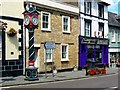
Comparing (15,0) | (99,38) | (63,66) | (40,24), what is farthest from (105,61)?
(15,0)

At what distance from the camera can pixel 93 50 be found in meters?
34.1

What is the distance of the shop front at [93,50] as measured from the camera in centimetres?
3179

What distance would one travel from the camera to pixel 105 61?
37.4 m

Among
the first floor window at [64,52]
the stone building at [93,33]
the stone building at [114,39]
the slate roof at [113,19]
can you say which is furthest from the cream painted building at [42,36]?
the slate roof at [113,19]

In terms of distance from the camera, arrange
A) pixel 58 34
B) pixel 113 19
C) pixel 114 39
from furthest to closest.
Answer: pixel 113 19
pixel 114 39
pixel 58 34

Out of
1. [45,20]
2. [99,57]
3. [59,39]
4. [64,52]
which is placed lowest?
[99,57]

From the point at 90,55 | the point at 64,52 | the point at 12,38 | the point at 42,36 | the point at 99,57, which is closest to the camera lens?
the point at 12,38

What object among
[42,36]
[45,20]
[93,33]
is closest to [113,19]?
[93,33]

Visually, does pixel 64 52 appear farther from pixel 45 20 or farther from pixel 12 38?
pixel 12 38

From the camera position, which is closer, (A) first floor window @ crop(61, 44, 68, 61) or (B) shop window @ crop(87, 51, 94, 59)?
(A) first floor window @ crop(61, 44, 68, 61)

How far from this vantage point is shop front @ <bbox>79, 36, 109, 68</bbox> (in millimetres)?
31786

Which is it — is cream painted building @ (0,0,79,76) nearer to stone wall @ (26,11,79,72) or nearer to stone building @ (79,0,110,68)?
stone wall @ (26,11,79,72)

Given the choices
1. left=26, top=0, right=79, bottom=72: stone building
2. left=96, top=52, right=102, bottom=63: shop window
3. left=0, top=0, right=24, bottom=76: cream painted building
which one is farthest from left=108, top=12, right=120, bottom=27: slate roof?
left=0, top=0, right=24, bottom=76: cream painted building

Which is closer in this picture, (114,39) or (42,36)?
(42,36)
